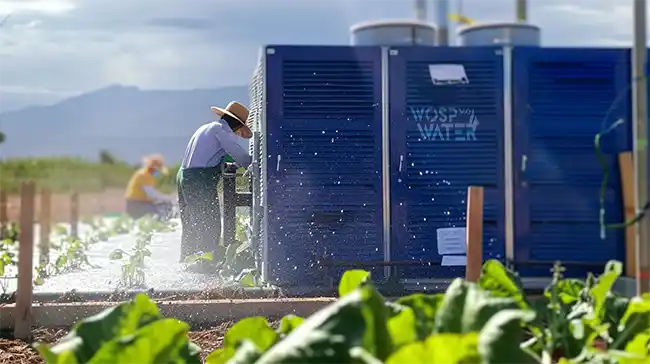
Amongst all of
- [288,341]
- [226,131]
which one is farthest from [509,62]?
[288,341]

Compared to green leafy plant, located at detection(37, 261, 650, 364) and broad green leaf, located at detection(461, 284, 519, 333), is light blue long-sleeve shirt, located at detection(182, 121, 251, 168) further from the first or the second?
broad green leaf, located at detection(461, 284, 519, 333)

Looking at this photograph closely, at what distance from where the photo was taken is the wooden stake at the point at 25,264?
151 inches

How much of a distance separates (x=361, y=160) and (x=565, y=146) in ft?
4.34

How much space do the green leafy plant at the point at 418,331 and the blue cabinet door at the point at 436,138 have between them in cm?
340

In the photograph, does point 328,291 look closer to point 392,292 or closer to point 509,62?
point 392,292

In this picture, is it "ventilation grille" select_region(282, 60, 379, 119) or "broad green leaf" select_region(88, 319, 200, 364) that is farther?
"ventilation grille" select_region(282, 60, 379, 119)

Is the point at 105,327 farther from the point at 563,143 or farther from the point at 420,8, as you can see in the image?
the point at 420,8

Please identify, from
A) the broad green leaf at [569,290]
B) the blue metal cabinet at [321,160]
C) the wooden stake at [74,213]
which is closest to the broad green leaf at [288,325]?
the broad green leaf at [569,290]

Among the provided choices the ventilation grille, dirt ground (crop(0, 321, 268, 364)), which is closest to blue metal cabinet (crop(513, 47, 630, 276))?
the ventilation grille

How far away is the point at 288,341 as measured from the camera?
1.34 metres

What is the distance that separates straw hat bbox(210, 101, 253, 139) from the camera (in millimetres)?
6254

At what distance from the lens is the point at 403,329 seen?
1.59 meters

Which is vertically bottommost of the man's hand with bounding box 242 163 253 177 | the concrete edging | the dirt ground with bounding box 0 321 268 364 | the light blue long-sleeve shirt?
the dirt ground with bounding box 0 321 268 364

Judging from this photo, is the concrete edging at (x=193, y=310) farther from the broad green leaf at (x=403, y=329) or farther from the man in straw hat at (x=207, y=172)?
the broad green leaf at (x=403, y=329)
